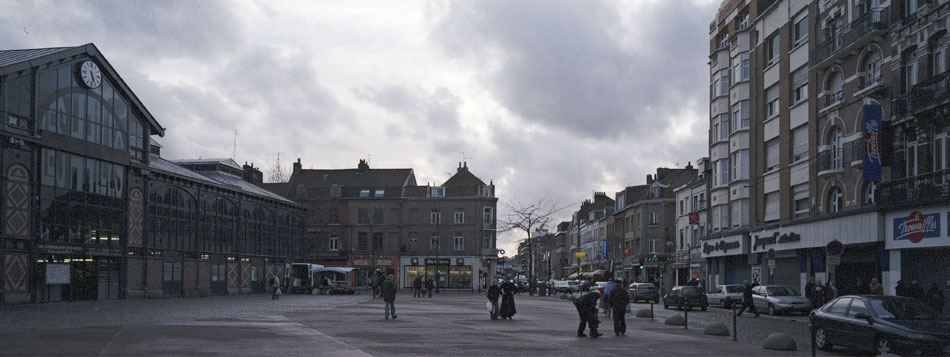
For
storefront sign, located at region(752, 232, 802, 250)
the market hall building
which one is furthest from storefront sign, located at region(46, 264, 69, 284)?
storefront sign, located at region(752, 232, 802, 250)

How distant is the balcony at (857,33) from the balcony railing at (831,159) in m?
3.82

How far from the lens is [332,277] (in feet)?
221

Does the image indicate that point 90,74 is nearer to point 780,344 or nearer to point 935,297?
point 780,344

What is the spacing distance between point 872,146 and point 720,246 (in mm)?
21500

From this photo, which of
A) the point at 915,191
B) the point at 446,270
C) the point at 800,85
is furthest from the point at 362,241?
the point at 915,191

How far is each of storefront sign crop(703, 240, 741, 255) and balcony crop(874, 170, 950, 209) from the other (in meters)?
17.1

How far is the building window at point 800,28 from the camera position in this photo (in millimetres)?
40188

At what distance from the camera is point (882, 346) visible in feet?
51.9

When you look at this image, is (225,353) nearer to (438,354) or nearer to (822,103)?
(438,354)

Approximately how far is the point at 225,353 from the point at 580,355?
20.6 feet

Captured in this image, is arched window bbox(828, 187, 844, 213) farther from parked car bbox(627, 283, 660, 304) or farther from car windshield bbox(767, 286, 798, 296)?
parked car bbox(627, 283, 660, 304)

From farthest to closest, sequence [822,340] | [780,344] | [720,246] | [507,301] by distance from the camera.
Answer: [720,246] → [507,301] → [822,340] → [780,344]

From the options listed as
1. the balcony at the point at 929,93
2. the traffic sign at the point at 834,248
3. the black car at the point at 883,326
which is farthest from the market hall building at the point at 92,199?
the balcony at the point at 929,93

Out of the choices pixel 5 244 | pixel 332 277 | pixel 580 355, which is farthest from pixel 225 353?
pixel 332 277
